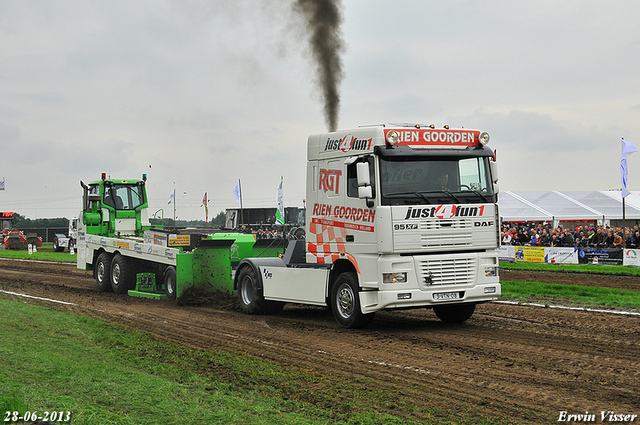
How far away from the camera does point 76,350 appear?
8.70m

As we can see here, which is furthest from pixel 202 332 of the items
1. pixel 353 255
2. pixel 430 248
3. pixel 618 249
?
pixel 618 249

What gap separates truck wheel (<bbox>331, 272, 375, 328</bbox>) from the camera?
424 inches

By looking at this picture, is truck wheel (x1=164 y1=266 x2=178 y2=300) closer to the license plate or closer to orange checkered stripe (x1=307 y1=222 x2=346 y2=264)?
orange checkered stripe (x1=307 y1=222 x2=346 y2=264)

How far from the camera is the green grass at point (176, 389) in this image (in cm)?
560

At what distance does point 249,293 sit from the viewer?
44.3 feet

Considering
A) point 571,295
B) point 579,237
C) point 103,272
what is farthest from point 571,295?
point 579,237

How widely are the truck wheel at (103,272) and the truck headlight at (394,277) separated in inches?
434

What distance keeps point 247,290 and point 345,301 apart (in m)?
3.15

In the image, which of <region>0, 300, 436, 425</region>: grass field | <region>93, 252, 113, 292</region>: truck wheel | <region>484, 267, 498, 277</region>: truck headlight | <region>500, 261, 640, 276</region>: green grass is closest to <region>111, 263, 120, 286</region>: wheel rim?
<region>93, 252, 113, 292</region>: truck wheel

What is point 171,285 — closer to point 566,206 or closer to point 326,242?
point 326,242

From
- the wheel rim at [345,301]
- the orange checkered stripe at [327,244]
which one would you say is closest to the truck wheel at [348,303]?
the wheel rim at [345,301]

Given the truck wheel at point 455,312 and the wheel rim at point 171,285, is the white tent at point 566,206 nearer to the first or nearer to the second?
the wheel rim at point 171,285

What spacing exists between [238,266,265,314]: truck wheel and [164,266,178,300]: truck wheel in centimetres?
234

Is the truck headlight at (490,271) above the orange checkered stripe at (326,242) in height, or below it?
below
